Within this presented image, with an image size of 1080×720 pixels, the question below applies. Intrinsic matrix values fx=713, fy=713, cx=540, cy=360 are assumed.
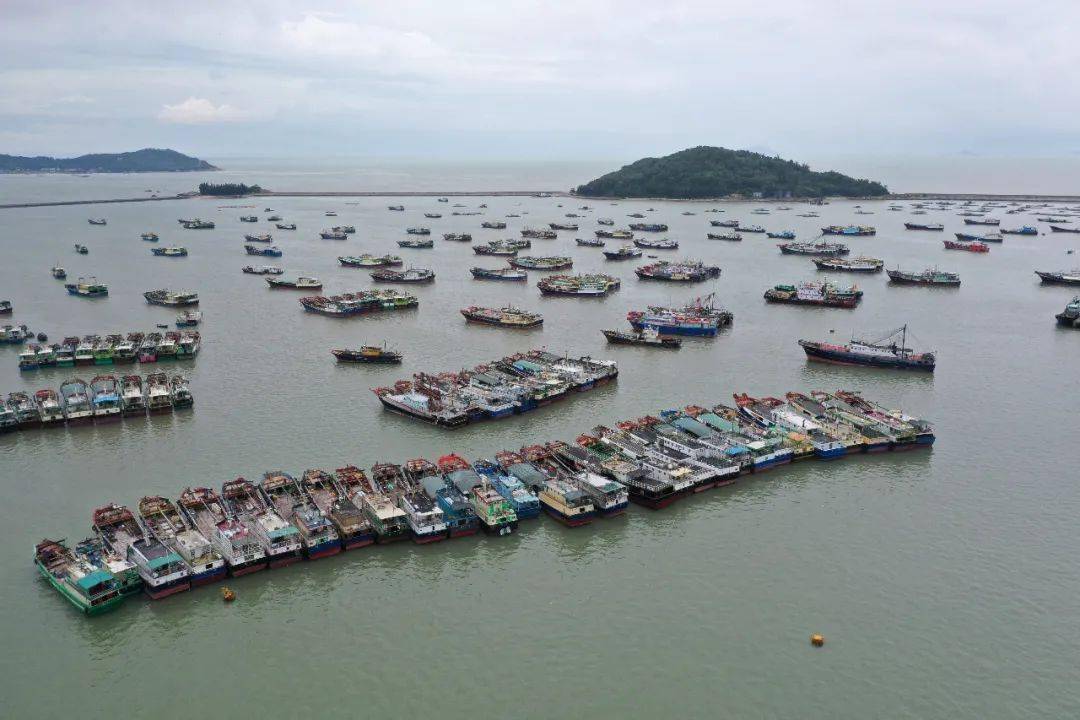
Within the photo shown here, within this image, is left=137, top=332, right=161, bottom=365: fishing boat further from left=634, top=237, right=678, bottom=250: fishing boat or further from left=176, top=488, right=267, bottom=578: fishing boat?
left=634, top=237, right=678, bottom=250: fishing boat

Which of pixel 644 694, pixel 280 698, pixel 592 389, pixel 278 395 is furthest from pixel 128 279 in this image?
pixel 644 694

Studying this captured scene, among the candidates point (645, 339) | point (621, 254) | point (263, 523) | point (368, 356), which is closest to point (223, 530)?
point (263, 523)

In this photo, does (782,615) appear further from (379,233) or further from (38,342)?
(379,233)

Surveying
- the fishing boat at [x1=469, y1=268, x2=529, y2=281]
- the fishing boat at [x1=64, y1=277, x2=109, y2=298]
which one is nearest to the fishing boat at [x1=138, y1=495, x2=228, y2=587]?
the fishing boat at [x1=64, y1=277, x2=109, y2=298]

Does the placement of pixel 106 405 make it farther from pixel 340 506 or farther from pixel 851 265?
pixel 851 265

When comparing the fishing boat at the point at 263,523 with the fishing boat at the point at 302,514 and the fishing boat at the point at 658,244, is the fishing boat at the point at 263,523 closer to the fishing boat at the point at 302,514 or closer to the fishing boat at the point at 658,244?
the fishing boat at the point at 302,514

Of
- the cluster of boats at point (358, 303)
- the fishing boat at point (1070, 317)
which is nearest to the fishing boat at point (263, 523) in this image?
the cluster of boats at point (358, 303)
